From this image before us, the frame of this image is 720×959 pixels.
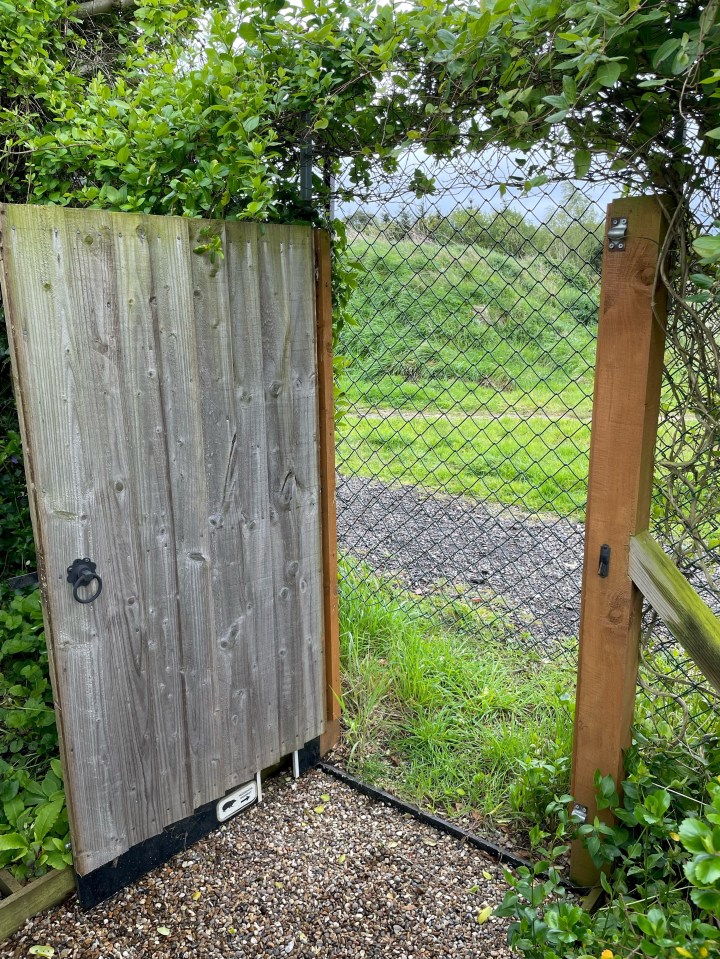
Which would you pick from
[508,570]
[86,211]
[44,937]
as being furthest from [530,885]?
[508,570]

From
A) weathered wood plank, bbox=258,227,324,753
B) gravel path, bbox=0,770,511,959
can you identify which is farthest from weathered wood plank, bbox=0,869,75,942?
weathered wood plank, bbox=258,227,324,753

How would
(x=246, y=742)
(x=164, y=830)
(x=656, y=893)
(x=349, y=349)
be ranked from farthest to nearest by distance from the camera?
(x=349, y=349) < (x=246, y=742) < (x=164, y=830) < (x=656, y=893)

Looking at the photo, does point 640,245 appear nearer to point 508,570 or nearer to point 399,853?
point 399,853

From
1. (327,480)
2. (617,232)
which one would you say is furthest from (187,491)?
(617,232)

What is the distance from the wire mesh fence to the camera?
2066mm

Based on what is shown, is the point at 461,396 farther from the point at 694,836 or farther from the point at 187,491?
the point at 694,836

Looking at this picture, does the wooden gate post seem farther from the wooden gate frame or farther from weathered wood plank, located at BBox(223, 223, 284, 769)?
weathered wood plank, located at BBox(223, 223, 284, 769)

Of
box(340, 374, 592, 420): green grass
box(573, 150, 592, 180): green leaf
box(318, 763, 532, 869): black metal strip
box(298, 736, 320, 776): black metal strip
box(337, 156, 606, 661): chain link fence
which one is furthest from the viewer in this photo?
box(340, 374, 592, 420): green grass

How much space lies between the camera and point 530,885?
1695 mm

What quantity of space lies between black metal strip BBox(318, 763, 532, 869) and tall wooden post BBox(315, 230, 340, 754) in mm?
154

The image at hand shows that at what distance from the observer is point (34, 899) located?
77.4 inches

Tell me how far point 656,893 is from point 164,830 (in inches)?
54.5

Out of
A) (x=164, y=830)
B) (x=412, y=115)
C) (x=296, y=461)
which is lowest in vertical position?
(x=164, y=830)

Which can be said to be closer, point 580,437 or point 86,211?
point 86,211
